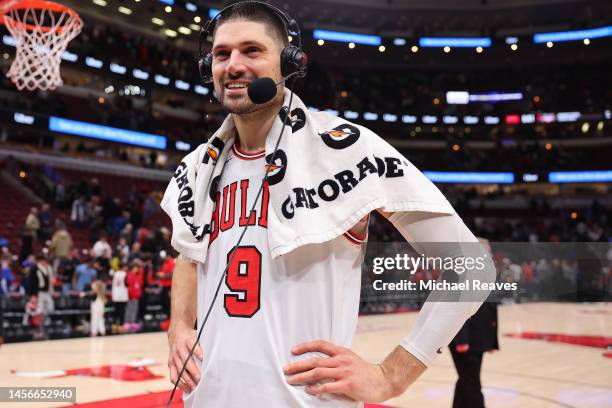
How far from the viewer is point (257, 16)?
1.86 metres

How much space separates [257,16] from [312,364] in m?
1.00

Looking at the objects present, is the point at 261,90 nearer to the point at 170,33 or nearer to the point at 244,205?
the point at 244,205

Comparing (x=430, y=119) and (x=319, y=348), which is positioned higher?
(x=430, y=119)

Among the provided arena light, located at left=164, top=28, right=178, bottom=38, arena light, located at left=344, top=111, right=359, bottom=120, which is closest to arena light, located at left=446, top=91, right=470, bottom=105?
arena light, located at left=344, top=111, right=359, bottom=120

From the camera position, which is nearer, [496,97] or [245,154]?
[245,154]

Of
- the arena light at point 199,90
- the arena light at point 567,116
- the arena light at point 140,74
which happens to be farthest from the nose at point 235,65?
the arena light at point 567,116

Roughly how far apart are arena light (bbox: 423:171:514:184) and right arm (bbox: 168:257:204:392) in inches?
1318

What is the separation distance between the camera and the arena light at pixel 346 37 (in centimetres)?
3306

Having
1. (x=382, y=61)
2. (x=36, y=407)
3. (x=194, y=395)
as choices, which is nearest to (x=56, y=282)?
(x=36, y=407)

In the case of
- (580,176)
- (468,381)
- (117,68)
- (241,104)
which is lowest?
(468,381)

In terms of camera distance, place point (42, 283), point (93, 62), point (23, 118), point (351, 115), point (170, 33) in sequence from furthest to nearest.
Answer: point (351, 115)
point (170, 33)
point (93, 62)
point (23, 118)
point (42, 283)

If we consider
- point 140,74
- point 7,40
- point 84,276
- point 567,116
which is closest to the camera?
point 84,276

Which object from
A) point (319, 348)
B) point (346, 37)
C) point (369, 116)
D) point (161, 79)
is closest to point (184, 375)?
point (319, 348)

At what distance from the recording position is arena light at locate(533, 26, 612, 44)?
32375mm
